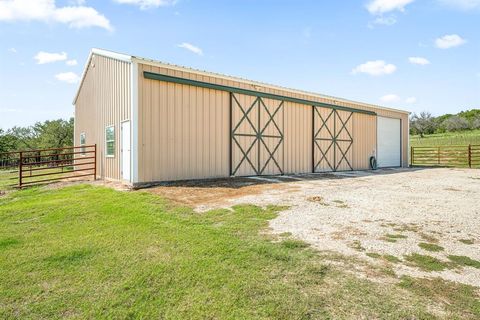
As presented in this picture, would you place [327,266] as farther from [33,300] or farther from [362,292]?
[33,300]

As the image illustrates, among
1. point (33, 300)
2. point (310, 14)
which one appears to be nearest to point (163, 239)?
point (33, 300)

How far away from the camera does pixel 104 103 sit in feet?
36.0

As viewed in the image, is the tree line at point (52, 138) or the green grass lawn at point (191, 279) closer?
the green grass lawn at point (191, 279)

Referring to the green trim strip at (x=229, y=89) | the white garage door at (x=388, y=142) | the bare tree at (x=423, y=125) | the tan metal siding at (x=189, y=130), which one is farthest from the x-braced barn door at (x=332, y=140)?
the bare tree at (x=423, y=125)

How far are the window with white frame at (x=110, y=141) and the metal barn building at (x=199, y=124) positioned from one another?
34mm

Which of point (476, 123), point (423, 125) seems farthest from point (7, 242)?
point (476, 123)

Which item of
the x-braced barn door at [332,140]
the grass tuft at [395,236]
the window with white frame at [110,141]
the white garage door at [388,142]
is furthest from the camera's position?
the white garage door at [388,142]

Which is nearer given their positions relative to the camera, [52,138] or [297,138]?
[297,138]

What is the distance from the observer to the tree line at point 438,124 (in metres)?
52.5

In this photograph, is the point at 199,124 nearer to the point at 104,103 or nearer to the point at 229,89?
the point at 229,89

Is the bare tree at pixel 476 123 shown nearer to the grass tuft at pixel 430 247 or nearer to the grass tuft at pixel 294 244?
the grass tuft at pixel 430 247

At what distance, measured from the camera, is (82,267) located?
3.42m

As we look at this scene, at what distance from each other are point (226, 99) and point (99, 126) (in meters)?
5.09

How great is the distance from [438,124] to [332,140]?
53.6 metres
